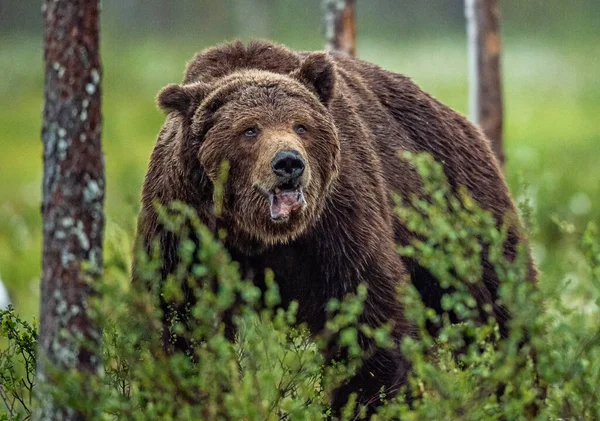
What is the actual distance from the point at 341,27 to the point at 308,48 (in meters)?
22.1

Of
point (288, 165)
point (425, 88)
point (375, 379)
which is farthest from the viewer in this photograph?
point (425, 88)

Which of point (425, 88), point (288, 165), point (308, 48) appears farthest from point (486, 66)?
point (308, 48)

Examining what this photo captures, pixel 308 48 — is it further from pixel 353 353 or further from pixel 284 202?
pixel 353 353

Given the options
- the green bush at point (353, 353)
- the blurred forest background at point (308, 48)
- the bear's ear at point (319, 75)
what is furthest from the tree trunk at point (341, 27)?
the green bush at point (353, 353)

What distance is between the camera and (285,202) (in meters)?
5.08

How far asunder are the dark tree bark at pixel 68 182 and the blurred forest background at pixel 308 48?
743cm

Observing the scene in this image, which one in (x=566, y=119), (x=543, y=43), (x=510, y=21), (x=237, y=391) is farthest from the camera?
(x=510, y=21)

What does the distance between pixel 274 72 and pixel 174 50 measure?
2582 cm

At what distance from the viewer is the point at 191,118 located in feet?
17.6

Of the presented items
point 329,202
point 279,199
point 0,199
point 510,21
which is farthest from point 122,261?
point 510,21

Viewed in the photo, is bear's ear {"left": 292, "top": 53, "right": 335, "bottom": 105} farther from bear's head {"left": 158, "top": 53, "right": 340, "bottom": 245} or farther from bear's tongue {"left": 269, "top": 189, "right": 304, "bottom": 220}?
bear's tongue {"left": 269, "top": 189, "right": 304, "bottom": 220}

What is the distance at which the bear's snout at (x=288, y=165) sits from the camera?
16.1 ft

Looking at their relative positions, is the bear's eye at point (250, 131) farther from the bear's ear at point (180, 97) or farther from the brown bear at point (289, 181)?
the bear's ear at point (180, 97)

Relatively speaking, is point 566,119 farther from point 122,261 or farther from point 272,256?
point 122,261
